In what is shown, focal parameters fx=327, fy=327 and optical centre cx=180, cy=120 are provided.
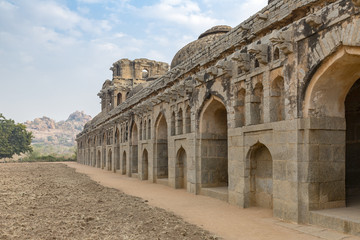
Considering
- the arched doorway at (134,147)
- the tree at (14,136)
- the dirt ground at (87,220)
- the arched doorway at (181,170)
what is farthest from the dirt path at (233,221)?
the tree at (14,136)

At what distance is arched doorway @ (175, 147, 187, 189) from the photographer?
1429 cm

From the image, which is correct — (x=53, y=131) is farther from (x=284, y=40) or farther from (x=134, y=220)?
(x=284, y=40)

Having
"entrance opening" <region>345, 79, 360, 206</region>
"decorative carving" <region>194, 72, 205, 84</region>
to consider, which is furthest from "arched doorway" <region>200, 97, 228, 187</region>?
"entrance opening" <region>345, 79, 360, 206</region>

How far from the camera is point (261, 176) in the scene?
927cm

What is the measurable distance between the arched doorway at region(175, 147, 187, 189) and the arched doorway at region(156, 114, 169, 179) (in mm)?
2669

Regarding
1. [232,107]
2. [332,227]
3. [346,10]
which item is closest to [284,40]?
[346,10]

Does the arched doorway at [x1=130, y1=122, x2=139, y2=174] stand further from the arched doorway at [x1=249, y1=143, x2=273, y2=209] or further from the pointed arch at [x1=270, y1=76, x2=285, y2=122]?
the pointed arch at [x1=270, y1=76, x2=285, y2=122]

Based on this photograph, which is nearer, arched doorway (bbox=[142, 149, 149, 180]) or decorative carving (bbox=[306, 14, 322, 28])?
decorative carving (bbox=[306, 14, 322, 28])

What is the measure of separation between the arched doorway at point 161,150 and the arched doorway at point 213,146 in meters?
4.92

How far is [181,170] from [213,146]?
8.45 ft

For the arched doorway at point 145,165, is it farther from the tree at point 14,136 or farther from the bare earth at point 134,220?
the tree at point 14,136

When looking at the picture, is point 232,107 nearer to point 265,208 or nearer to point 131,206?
point 265,208

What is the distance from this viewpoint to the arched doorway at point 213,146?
12.2 m

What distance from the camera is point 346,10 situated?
621cm
